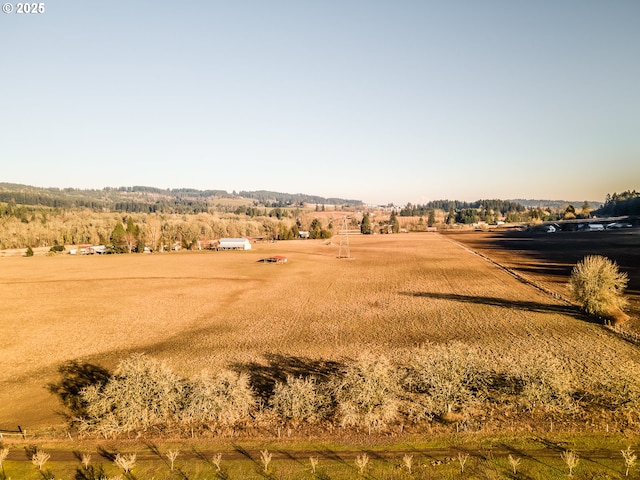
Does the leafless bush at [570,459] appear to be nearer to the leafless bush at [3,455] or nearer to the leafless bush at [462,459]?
the leafless bush at [462,459]

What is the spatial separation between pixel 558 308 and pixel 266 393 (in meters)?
47.3

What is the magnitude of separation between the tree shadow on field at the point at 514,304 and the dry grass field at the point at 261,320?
300mm

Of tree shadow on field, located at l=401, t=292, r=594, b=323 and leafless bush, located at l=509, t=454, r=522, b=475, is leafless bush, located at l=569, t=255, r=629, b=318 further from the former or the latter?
leafless bush, located at l=509, t=454, r=522, b=475

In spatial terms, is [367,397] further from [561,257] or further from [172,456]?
[561,257]

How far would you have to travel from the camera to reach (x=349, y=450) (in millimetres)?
23047

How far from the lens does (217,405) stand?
26.9 meters

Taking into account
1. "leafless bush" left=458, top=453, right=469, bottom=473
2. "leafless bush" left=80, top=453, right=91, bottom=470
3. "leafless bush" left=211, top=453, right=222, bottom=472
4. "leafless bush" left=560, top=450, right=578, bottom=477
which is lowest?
"leafless bush" left=80, top=453, right=91, bottom=470

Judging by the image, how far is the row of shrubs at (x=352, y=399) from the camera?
26.1 m

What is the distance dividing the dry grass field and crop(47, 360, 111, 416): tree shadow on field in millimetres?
938

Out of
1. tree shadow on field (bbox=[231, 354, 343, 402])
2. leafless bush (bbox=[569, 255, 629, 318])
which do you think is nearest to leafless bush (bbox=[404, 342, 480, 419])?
tree shadow on field (bbox=[231, 354, 343, 402])

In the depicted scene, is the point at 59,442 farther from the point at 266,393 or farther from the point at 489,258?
the point at 489,258

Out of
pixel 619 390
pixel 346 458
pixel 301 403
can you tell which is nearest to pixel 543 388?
pixel 619 390

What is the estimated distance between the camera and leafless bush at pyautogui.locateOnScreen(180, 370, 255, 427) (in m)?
26.6

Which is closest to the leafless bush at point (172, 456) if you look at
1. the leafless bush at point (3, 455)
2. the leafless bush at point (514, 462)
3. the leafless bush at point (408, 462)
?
the leafless bush at point (3, 455)
